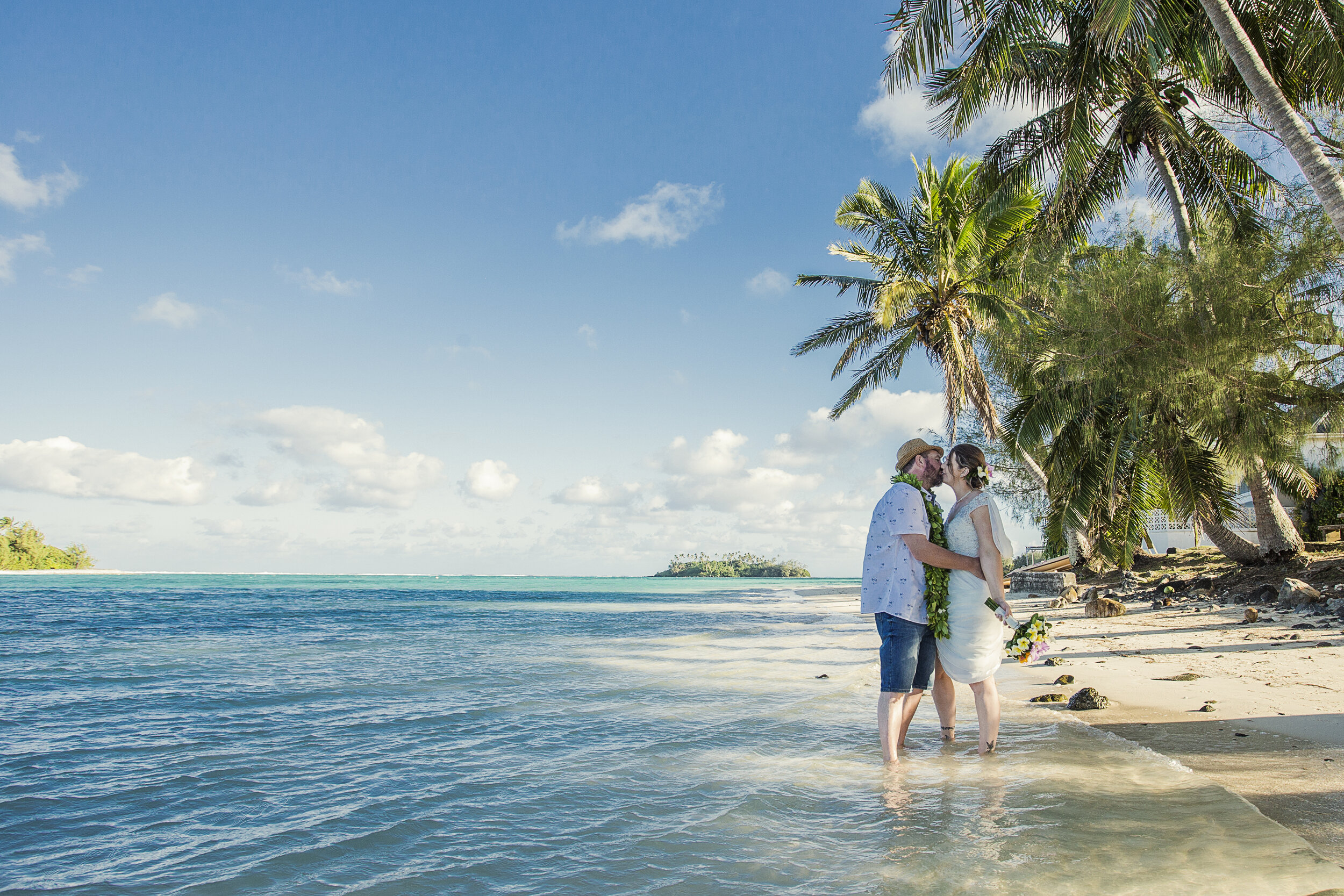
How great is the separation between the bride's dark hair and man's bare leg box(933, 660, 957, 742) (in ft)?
4.20

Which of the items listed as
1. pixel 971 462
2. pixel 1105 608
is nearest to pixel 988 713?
pixel 971 462

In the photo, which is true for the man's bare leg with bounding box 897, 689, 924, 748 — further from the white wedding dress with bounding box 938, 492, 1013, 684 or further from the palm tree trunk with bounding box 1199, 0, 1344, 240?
the palm tree trunk with bounding box 1199, 0, 1344, 240

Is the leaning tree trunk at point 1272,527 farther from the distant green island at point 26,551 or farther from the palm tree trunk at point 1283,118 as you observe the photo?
the distant green island at point 26,551

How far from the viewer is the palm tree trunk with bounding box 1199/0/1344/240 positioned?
7.22m

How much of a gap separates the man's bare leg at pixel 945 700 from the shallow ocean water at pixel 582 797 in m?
0.13

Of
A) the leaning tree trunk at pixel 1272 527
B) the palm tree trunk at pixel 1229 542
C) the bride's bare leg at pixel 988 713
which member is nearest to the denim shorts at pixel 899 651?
the bride's bare leg at pixel 988 713

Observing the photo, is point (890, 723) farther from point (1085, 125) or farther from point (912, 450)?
point (1085, 125)

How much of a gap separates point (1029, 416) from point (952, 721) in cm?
1333

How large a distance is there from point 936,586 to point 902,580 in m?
0.22

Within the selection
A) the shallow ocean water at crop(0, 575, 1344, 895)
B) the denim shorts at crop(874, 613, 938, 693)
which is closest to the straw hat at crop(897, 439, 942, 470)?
the denim shorts at crop(874, 613, 938, 693)

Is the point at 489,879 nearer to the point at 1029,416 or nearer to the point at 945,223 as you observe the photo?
the point at 1029,416

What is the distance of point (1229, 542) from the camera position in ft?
53.2

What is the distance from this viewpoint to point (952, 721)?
496cm

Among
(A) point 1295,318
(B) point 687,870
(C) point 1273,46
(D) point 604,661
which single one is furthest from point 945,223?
(B) point 687,870
